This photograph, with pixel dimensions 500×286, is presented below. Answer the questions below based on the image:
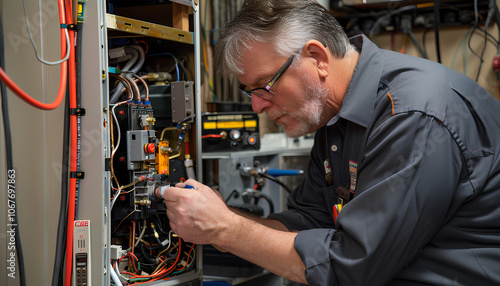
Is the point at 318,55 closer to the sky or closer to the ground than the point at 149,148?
closer to the sky

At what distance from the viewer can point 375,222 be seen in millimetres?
1102

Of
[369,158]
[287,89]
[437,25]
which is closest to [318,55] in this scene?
[287,89]

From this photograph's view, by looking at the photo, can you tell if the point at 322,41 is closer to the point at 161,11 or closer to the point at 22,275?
the point at 161,11

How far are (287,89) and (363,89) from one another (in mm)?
219

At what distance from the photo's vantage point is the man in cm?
110

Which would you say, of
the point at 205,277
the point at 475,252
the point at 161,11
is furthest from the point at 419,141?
the point at 205,277

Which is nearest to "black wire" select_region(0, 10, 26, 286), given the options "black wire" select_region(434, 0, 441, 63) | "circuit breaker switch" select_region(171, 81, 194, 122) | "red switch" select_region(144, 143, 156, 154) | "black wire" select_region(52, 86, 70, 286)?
"black wire" select_region(52, 86, 70, 286)

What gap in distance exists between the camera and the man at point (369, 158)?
1097 mm

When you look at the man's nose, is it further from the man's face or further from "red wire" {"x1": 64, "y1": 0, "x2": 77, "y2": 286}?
"red wire" {"x1": 64, "y1": 0, "x2": 77, "y2": 286}

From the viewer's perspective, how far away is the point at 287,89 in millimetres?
1385

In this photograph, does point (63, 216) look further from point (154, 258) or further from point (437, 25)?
point (437, 25)

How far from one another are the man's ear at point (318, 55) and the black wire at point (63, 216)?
0.67m

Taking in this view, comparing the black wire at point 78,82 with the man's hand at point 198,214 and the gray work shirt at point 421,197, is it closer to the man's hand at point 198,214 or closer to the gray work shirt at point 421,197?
the man's hand at point 198,214

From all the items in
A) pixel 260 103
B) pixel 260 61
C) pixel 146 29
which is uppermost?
pixel 146 29
